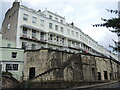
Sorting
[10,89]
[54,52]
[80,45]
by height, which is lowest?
[10,89]

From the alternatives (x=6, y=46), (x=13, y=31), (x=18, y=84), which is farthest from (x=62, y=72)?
(x=13, y=31)

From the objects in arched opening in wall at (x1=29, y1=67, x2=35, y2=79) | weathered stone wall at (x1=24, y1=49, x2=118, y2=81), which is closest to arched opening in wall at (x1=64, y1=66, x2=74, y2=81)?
weathered stone wall at (x1=24, y1=49, x2=118, y2=81)

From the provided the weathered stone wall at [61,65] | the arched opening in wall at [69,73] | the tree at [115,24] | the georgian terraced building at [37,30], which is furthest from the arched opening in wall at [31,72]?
the tree at [115,24]

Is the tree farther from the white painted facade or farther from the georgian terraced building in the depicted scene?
the white painted facade

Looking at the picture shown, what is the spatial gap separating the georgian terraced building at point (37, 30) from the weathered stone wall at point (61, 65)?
5.04 m

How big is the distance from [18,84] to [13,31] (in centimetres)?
1400

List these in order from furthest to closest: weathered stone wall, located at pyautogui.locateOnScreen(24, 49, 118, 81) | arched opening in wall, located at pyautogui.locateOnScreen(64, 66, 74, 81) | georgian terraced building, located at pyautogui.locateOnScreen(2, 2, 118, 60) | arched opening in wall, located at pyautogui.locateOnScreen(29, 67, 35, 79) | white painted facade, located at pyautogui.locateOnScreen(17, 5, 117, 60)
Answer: white painted facade, located at pyautogui.locateOnScreen(17, 5, 117, 60) < georgian terraced building, located at pyautogui.locateOnScreen(2, 2, 118, 60) < arched opening in wall, located at pyautogui.locateOnScreen(29, 67, 35, 79) < arched opening in wall, located at pyautogui.locateOnScreen(64, 66, 74, 81) < weathered stone wall, located at pyautogui.locateOnScreen(24, 49, 118, 81)

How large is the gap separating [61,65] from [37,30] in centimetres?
1033

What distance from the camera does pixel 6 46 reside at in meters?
28.0

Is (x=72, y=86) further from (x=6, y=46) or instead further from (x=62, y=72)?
(x=6, y=46)

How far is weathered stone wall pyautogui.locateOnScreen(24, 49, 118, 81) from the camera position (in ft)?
74.6

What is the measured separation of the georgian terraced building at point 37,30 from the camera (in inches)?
1180

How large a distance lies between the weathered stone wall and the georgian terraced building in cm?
504

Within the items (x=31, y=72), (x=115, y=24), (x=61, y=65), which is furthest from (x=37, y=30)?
(x=115, y=24)
